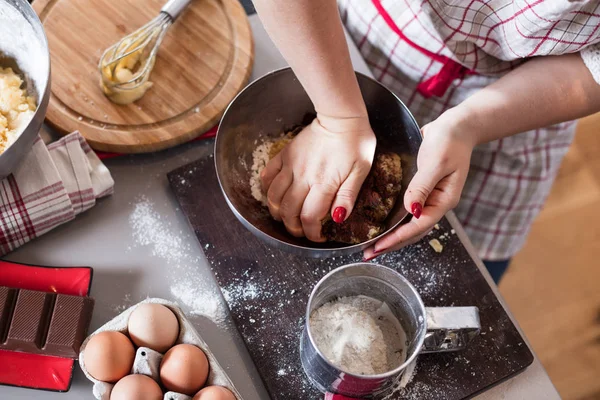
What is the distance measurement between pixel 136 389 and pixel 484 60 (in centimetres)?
79

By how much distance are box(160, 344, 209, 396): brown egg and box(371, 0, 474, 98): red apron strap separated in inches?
25.8

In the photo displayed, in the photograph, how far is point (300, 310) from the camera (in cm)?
89

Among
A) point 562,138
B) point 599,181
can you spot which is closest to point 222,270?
point 562,138

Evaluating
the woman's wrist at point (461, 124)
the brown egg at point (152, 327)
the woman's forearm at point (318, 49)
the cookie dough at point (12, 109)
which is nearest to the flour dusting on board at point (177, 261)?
the brown egg at point (152, 327)

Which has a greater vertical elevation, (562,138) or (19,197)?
(19,197)

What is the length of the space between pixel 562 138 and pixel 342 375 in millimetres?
736

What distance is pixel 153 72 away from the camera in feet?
3.41

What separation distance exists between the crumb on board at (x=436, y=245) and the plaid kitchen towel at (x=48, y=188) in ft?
1.74

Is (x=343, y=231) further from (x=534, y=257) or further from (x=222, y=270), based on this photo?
(x=534, y=257)

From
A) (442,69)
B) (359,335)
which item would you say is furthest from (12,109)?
(442,69)

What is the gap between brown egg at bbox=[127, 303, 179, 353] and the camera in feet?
2.52

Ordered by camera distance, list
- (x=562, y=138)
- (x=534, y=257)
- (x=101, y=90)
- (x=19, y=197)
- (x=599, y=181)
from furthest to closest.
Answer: (x=599, y=181) → (x=534, y=257) → (x=562, y=138) → (x=101, y=90) → (x=19, y=197)

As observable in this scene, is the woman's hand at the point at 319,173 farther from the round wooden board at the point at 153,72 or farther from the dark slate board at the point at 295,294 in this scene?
the round wooden board at the point at 153,72

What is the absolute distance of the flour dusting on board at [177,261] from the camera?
2.96ft
